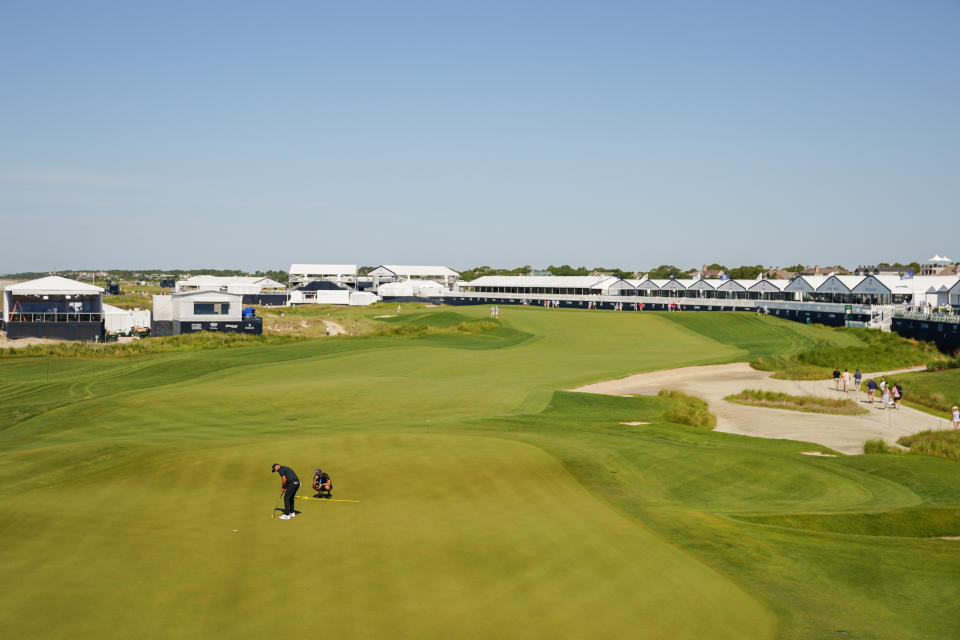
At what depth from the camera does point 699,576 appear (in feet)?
55.5

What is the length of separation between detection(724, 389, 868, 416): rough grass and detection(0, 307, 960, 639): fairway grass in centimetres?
963

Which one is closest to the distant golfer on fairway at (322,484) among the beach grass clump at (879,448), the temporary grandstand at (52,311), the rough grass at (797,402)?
the beach grass clump at (879,448)

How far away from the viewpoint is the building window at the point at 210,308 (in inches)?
3487

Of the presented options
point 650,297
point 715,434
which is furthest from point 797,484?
point 650,297

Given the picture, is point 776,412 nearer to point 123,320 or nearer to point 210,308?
point 210,308

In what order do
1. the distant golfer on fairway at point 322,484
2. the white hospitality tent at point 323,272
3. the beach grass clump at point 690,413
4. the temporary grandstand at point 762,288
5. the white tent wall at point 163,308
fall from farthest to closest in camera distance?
the white hospitality tent at point 323,272, the temporary grandstand at point 762,288, the white tent wall at point 163,308, the beach grass clump at point 690,413, the distant golfer on fairway at point 322,484

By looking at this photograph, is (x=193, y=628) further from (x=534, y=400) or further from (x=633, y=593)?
(x=534, y=400)

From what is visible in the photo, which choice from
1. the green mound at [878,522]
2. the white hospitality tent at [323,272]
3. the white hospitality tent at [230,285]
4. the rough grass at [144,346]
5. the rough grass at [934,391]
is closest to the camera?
the green mound at [878,522]

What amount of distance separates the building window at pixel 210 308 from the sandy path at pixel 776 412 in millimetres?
51502

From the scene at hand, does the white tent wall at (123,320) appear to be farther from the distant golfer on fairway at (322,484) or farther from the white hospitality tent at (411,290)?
the white hospitality tent at (411,290)

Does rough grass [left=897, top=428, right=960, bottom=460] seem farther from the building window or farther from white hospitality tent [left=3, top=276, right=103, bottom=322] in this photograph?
white hospitality tent [left=3, top=276, right=103, bottom=322]

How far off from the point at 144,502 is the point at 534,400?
2741 cm

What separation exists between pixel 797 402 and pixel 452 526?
114 ft

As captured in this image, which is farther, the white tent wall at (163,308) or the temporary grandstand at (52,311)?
the white tent wall at (163,308)
